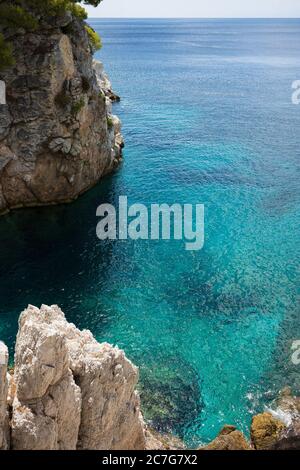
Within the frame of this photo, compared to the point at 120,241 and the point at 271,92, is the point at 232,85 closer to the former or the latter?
the point at 271,92

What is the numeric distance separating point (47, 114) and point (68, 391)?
35.5 meters

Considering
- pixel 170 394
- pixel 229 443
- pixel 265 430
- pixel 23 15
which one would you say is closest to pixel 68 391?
pixel 229 443

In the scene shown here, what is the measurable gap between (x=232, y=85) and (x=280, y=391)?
9635 centimetres

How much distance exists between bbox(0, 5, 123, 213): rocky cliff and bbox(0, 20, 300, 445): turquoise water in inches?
A: 109

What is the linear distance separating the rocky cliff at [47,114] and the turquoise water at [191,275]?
109 inches

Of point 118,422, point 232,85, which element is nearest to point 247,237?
point 118,422

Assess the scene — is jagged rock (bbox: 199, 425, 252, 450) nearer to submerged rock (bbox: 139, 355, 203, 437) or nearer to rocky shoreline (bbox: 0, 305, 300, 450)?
rocky shoreline (bbox: 0, 305, 300, 450)

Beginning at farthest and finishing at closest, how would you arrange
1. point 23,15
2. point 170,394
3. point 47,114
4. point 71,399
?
point 47,114 → point 23,15 → point 170,394 → point 71,399

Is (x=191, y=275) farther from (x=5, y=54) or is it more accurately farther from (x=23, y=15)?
(x=23, y=15)

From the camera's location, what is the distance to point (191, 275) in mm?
42344

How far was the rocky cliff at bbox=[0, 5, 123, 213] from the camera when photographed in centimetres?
4703

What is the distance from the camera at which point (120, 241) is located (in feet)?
155

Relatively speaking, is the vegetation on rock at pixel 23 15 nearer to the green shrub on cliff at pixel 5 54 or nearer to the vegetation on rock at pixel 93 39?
the green shrub on cliff at pixel 5 54

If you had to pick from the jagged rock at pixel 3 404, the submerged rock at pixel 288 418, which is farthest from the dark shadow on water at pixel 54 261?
the jagged rock at pixel 3 404
